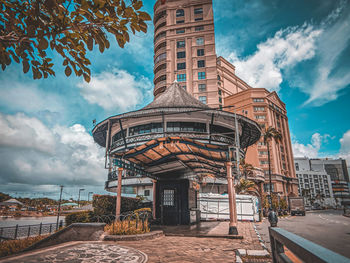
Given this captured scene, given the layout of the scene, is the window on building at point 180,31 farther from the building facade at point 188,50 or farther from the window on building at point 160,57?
the window on building at point 160,57

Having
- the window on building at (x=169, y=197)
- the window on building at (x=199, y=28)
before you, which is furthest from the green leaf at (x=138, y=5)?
the window on building at (x=199, y=28)

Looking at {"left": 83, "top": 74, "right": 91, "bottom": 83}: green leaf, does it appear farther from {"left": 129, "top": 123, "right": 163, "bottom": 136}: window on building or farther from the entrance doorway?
{"left": 129, "top": 123, "right": 163, "bottom": 136}: window on building

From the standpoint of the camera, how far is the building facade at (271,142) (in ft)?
186

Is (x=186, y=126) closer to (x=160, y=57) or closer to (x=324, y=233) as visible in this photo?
(x=324, y=233)

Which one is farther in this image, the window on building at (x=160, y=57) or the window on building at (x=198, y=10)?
the window on building at (x=198, y=10)

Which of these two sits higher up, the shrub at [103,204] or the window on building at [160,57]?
the window on building at [160,57]

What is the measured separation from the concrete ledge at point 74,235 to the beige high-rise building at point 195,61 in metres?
43.2

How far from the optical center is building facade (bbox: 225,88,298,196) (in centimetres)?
5678

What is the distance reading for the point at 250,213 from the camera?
2055 centimetres

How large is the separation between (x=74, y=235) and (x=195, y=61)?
163 feet

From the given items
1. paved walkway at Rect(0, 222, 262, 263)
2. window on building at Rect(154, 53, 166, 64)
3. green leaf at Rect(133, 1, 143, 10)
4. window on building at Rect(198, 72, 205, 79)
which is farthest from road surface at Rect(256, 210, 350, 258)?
window on building at Rect(154, 53, 166, 64)

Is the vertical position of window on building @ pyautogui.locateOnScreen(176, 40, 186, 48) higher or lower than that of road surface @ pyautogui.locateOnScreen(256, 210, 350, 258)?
higher

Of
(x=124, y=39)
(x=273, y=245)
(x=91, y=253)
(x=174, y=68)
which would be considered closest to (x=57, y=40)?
(x=124, y=39)

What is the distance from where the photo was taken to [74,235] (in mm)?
8750
